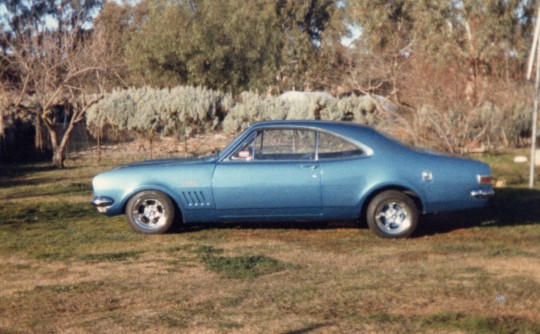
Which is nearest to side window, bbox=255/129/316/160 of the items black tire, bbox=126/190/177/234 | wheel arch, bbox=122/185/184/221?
wheel arch, bbox=122/185/184/221

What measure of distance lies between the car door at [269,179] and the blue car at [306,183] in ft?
0.04

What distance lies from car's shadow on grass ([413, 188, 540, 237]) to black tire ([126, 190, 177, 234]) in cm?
311

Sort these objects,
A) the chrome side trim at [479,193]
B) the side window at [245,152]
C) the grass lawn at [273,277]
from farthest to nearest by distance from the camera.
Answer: the side window at [245,152] < the chrome side trim at [479,193] < the grass lawn at [273,277]

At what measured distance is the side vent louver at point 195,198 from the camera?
1019 centimetres

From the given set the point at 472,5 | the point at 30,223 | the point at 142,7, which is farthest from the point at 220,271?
the point at 142,7

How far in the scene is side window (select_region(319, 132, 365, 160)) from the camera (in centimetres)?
1014

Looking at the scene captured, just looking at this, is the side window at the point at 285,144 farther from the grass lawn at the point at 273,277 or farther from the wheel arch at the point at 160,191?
the wheel arch at the point at 160,191

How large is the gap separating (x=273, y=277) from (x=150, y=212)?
296 centimetres

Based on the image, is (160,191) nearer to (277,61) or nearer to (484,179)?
(484,179)

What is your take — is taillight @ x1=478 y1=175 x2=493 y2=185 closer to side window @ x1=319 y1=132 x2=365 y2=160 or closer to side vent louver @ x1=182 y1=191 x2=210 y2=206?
side window @ x1=319 y1=132 x2=365 y2=160

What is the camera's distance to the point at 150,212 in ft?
34.4

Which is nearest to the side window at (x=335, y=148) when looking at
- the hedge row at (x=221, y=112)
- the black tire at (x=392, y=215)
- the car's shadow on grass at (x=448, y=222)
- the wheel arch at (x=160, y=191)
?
the black tire at (x=392, y=215)

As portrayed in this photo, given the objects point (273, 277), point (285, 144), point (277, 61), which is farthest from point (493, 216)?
point (277, 61)

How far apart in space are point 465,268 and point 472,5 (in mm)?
25078
